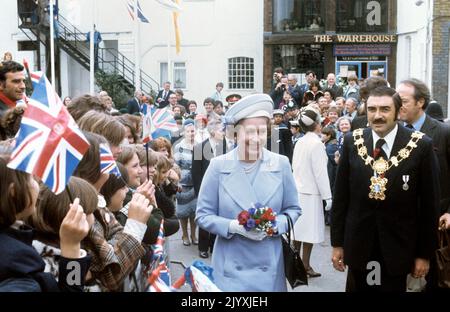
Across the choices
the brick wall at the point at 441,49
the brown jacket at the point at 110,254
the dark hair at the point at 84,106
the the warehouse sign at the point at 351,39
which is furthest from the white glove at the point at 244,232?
the the warehouse sign at the point at 351,39

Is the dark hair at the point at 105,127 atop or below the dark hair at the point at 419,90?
below

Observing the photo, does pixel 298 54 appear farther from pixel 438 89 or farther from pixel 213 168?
pixel 213 168

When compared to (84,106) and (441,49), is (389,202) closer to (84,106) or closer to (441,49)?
(84,106)

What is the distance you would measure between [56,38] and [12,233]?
27.8 m

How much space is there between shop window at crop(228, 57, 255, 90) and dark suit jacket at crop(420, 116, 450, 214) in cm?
2481

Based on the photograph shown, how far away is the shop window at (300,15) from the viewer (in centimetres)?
2991

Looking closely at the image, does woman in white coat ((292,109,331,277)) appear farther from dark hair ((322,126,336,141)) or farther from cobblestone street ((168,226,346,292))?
dark hair ((322,126,336,141))

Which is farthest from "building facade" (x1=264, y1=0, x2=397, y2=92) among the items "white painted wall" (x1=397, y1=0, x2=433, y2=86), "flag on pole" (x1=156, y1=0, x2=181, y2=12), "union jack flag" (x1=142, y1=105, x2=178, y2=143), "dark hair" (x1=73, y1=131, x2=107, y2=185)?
"dark hair" (x1=73, y1=131, x2=107, y2=185)

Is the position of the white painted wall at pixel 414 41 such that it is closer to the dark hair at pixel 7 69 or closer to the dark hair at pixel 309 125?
the dark hair at pixel 309 125

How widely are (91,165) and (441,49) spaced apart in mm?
22200

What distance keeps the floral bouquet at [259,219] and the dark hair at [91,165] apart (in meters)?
0.98

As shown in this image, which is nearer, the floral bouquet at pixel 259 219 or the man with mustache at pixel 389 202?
the floral bouquet at pixel 259 219

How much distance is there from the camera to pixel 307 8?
30172 mm

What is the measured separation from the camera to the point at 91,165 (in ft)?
12.9
